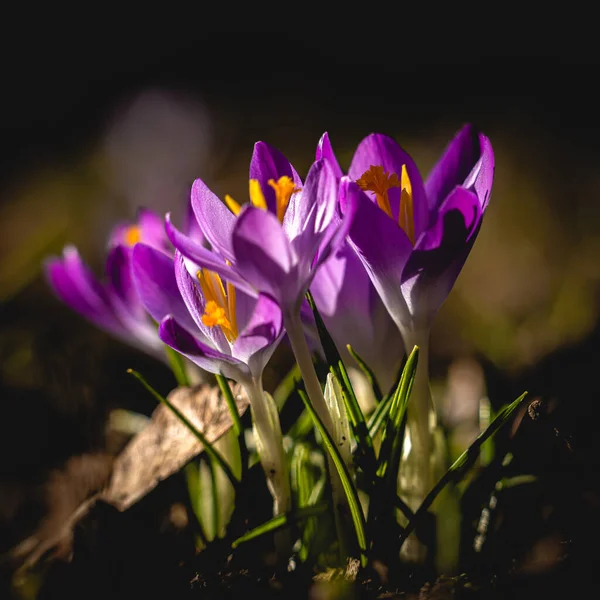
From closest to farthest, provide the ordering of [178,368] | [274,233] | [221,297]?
Answer: 1. [274,233]
2. [221,297]
3. [178,368]

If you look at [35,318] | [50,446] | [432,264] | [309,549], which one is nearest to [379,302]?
[432,264]

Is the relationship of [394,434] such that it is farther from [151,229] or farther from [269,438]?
[151,229]

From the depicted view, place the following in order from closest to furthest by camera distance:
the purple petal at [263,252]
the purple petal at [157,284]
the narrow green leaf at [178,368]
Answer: the purple petal at [263,252], the purple petal at [157,284], the narrow green leaf at [178,368]

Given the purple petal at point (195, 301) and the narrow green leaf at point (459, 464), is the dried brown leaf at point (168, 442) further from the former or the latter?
the narrow green leaf at point (459, 464)

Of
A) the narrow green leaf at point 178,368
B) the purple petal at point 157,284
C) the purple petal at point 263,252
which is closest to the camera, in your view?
the purple petal at point 263,252

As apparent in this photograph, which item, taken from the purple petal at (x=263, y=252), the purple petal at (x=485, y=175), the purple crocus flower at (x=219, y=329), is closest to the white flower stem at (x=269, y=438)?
the purple crocus flower at (x=219, y=329)

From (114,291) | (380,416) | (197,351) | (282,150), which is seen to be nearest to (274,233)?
(197,351)
